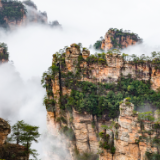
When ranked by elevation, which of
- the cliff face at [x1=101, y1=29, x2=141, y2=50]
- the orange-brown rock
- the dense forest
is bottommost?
the orange-brown rock

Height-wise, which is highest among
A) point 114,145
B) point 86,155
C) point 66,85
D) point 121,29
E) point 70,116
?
point 121,29

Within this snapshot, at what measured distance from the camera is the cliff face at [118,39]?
5478 cm

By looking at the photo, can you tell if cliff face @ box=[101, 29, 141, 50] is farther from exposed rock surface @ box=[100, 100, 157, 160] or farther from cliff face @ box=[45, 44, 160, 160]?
exposed rock surface @ box=[100, 100, 157, 160]

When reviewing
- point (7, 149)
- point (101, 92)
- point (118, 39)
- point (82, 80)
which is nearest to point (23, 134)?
point (7, 149)

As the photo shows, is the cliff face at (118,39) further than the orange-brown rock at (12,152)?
Yes

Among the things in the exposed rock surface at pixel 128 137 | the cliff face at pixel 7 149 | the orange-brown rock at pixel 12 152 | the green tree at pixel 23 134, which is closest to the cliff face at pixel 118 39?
the exposed rock surface at pixel 128 137

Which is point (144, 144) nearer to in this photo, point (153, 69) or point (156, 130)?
point (156, 130)

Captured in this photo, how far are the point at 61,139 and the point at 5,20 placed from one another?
56.6m

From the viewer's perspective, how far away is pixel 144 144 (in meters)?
20.8

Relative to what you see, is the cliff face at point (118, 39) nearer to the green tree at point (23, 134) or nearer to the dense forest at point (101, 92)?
the dense forest at point (101, 92)

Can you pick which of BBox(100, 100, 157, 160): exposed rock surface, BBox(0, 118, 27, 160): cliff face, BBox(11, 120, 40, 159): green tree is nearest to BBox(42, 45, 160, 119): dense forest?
BBox(100, 100, 157, 160): exposed rock surface

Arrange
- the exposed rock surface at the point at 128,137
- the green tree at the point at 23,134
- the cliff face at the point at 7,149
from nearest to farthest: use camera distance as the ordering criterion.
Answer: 1. the cliff face at the point at 7,149
2. the green tree at the point at 23,134
3. the exposed rock surface at the point at 128,137

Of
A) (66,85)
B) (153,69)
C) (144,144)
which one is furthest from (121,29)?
(144,144)

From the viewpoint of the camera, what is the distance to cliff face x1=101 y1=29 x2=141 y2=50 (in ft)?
180
